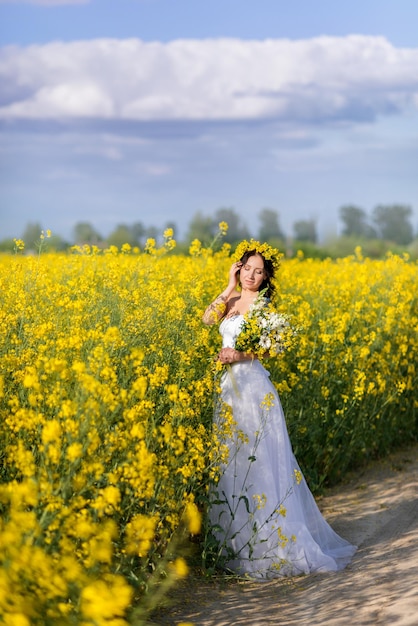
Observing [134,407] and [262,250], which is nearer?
[134,407]

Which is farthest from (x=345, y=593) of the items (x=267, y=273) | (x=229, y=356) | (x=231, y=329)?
(x=267, y=273)

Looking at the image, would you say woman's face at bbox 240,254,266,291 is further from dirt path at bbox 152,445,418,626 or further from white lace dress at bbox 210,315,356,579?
dirt path at bbox 152,445,418,626

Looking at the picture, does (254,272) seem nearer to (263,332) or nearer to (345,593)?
(263,332)

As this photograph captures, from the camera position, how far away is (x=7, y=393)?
4855 millimetres

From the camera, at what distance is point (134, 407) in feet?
14.4

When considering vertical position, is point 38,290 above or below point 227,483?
above

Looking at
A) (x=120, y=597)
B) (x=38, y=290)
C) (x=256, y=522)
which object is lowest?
(x=256, y=522)

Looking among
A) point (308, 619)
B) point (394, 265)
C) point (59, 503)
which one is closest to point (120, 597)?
point (59, 503)

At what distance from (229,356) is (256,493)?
864 mm

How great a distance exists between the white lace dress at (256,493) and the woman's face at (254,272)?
26 centimetres

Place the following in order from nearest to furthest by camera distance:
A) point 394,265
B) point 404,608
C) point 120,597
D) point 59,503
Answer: point 120,597 → point 59,503 → point 404,608 → point 394,265

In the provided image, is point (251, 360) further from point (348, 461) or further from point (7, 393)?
point (348, 461)

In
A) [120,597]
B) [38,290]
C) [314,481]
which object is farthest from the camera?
[314,481]

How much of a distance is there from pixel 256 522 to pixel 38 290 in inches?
87.2
